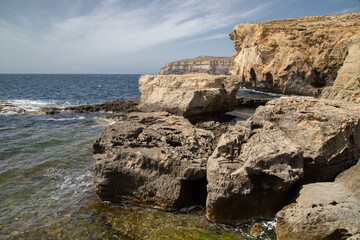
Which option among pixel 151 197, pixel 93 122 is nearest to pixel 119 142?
pixel 151 197

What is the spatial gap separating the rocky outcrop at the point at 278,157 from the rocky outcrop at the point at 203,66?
118 m

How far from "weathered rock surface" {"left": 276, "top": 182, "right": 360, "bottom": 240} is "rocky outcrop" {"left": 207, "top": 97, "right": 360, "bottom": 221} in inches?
26.1

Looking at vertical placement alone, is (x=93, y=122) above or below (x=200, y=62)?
below

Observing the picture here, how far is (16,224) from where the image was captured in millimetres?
6500

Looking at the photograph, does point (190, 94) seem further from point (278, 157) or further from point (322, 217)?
point (322, 217)

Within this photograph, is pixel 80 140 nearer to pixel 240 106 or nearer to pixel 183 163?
pixel 183 163

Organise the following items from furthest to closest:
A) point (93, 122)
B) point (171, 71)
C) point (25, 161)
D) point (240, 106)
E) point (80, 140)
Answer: point (171, 71)
point (240, 106)
point (93, 122)
point (80, 140)
point (25, 161)

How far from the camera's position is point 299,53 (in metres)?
34.8

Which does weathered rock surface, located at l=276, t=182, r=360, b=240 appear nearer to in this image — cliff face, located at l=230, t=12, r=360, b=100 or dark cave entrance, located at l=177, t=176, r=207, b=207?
dark cave entrance, located at l=177, t=176, r=207, b=207

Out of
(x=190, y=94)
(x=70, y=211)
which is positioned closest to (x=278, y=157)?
(x=70, y=211)

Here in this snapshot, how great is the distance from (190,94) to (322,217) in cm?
1277

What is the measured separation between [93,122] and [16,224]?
45.8ft

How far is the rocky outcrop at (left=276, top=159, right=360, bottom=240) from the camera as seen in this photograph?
465 cm

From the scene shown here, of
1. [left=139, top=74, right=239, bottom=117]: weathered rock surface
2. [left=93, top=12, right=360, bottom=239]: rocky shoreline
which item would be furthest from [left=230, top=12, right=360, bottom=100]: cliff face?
[left=93, top=12, right=360, bottom=239]: rocky shoreline
